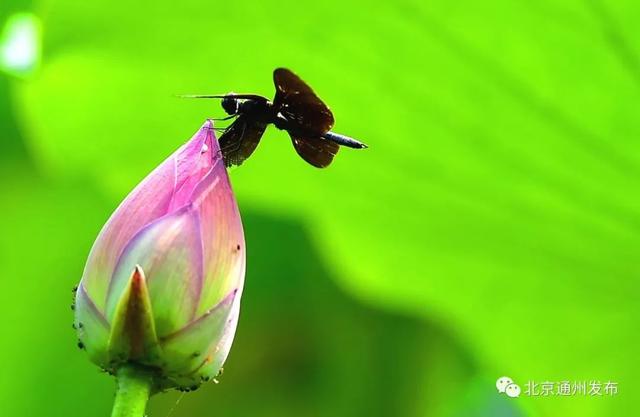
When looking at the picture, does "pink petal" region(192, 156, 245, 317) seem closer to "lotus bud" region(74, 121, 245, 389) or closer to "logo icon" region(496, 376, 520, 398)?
"lotus bud" region(74, 121, 245, 389)

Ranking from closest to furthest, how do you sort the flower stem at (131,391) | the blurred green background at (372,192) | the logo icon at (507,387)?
the flower stem at (131,391)
the blurred green background at (372,192)
the logo icon at (507,387)

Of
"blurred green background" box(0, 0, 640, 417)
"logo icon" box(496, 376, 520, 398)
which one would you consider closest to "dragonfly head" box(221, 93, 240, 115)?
"blurred green background" box(0, 0, 640, 417)

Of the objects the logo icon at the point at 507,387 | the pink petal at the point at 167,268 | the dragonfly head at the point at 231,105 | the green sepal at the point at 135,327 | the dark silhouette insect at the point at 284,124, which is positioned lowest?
the green sepal at the point at 135,327

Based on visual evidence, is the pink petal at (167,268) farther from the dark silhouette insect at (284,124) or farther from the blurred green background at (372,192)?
the blurred green background at (372,192)

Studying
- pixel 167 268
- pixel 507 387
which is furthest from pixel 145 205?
pixel 507 387

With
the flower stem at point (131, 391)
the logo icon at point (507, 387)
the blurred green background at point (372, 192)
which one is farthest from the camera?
the logo icon at point (507, 387)

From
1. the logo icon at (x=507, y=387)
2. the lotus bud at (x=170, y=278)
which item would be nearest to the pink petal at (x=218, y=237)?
the lotus bud at (x=170, y=278)

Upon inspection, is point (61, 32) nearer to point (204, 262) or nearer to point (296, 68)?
point (296, 68)
